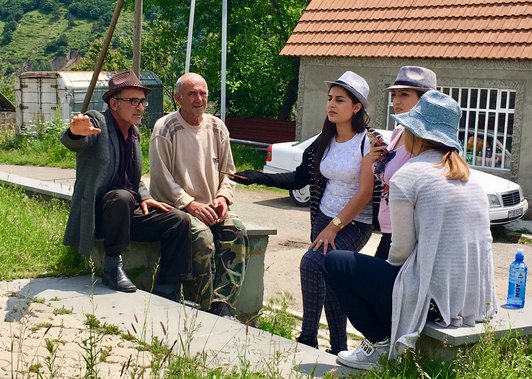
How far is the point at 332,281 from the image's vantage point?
4.88 meters

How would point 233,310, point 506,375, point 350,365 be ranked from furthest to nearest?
1. point 233,310
2. point 350,365
3. point 506,375

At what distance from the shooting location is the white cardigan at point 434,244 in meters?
4.47

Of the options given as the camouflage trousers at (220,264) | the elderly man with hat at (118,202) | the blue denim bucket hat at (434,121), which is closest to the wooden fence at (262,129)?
the camouflage trousers at (220,264)

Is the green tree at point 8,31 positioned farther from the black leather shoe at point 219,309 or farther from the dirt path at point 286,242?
the black leather shoe at point 219,309

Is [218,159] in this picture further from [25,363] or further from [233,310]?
[25,363]

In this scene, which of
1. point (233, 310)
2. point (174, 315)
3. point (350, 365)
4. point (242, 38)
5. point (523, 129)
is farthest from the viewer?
point (242, 38)

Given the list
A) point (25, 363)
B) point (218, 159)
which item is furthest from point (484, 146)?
point (25, 363)

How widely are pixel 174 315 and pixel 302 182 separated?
137cm

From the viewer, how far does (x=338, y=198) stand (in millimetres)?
5930

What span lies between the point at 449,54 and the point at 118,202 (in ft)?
38.6

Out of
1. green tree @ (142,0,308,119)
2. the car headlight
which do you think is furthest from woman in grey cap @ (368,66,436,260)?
green tree @ (142,0,308,119)

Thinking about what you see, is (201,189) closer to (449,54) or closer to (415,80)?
(415,80)

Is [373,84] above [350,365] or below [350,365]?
above

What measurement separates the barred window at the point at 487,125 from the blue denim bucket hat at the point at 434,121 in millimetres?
12118
